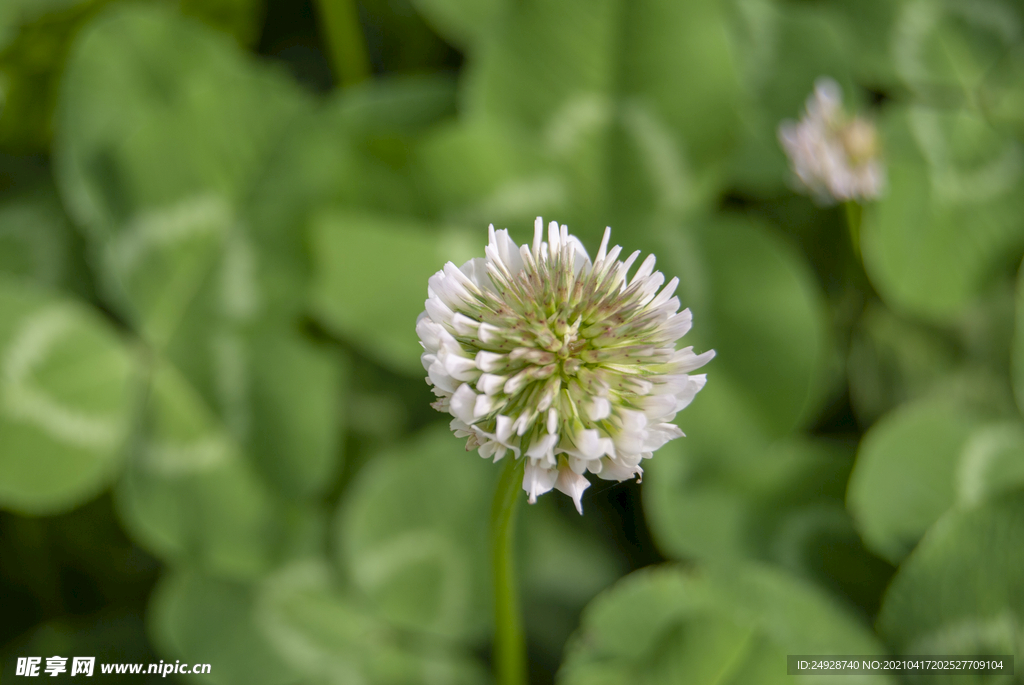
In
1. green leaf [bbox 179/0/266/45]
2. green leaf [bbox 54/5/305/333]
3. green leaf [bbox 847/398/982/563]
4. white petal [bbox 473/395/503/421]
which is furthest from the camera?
green leaf [bbox 179/0/266/45]

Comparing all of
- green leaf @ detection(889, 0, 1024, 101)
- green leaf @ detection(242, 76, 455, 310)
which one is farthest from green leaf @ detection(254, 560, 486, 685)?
green leaf @ detection(889, 0, 1024, 101)

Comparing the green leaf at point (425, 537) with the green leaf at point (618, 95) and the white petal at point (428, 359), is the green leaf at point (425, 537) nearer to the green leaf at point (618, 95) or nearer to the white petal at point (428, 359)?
the green leaf at point (618, 95)

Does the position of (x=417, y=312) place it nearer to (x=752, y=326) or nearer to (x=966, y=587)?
(x=752, y=326)

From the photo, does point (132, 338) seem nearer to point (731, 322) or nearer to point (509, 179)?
point (509, 179)

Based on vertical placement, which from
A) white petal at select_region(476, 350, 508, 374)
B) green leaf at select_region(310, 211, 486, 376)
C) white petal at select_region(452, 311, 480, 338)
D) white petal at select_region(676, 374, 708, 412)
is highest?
green leaf at select_region(310, 211, 486, 376)

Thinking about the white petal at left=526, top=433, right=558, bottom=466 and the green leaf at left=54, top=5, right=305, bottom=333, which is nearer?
the white petal at left=526, top=433, right=558, bottom=466

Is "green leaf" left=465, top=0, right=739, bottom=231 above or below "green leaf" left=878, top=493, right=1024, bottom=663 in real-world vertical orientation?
above

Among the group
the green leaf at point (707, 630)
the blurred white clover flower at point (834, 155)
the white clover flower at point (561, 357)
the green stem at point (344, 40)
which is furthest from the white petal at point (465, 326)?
the green stem at point (344, 40)

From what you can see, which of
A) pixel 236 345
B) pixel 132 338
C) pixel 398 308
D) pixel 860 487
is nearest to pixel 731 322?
pixel 860 487

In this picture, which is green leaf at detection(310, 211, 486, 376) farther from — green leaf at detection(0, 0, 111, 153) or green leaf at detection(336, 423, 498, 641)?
green leaf at detection(0, 0, 111, 153)

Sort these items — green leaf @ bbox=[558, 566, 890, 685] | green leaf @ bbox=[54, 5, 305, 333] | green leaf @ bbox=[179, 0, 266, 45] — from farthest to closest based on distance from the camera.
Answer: green leaf @ bbox=[179, 0, 266, 45], green leaf @ bbox=[54, 5, 305, 333], green leaf @ bbox=[558, 566, 890, 685]
